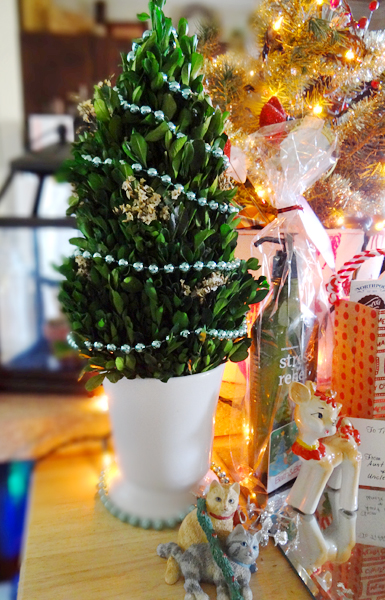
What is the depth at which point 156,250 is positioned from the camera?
1.75 feet

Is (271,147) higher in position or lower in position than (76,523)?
higher

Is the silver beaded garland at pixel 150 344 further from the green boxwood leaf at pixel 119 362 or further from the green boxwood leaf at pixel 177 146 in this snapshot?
the green boxwood leaf at pixel 177 146

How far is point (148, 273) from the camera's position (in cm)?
54

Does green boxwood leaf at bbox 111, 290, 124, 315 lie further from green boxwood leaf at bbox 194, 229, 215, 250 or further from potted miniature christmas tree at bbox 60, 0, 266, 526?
green boxwood leaf at bbox 194, 229, 215, 250

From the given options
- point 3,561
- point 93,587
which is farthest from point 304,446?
point 3,561

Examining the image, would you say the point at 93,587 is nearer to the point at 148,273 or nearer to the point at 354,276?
the point at 148,273

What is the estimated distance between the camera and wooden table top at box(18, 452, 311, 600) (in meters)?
0.50

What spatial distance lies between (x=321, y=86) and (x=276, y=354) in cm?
45

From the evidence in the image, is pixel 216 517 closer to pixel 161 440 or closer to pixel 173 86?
pixel 161 440

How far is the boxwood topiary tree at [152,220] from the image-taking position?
1.71 ft

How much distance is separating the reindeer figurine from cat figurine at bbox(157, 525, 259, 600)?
133mm

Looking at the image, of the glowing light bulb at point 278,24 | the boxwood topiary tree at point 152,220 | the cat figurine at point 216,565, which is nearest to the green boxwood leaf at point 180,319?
the boxwood topiary tree at point 152,220

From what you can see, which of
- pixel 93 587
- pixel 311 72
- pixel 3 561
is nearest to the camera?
pixel 93 587

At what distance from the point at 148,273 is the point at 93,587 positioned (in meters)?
0.36
